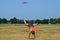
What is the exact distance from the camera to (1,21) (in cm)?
13588

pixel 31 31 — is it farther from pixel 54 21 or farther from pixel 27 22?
pixel 54 21

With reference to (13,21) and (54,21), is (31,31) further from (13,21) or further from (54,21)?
(54,21)

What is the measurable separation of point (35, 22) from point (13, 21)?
4666 inches

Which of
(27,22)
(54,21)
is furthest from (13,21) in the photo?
(27,22)

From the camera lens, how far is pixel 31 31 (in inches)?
593

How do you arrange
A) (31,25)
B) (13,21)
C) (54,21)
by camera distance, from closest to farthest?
(31,25)
(13,21)
(54,21)

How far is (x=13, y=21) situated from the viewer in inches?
5251

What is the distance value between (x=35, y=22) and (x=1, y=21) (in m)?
122

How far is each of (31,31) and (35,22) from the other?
59cm

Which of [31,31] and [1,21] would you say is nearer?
[31,31]

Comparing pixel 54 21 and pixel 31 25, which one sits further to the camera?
pixel 54 21

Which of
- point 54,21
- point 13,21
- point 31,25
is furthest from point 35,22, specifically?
point 54,21

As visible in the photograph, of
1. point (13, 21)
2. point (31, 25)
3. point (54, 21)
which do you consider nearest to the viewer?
point (31, 25)

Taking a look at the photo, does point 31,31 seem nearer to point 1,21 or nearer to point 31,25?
point 31,25
